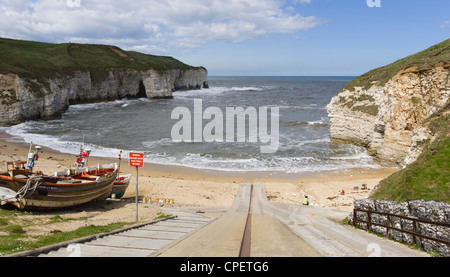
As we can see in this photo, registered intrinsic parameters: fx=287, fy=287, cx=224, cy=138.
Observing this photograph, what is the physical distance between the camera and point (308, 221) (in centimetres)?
1458

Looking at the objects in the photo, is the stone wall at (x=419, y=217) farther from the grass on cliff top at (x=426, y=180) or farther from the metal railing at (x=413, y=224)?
the grass on cliff top at (x=426, y=180)

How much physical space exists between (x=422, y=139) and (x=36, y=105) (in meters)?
58.2

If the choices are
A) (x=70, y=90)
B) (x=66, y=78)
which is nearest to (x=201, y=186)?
(x=66, y=78)

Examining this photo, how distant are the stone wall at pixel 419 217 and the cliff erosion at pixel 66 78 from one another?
181ft

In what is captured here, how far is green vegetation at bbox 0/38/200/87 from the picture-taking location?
57.7 m

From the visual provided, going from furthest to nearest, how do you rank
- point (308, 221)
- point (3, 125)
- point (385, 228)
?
point (3, 125), point (308, 221), point (385, 228)

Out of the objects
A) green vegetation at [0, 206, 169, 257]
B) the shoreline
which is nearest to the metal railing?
the shoreline

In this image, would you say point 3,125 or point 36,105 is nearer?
point 3,125

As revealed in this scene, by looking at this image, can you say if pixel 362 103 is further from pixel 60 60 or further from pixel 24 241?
pixel 60 60

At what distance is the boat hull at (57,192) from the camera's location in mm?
14625

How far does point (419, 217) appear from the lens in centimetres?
895
